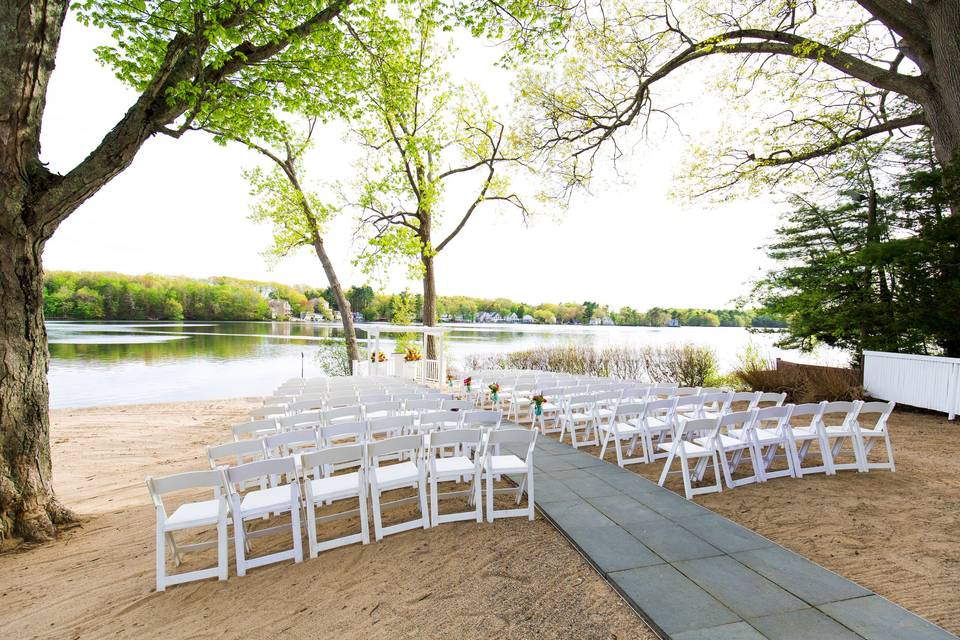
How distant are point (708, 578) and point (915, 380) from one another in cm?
929

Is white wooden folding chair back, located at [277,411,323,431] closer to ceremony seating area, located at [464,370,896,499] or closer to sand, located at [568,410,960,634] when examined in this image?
ceremony seating area, located at [464,370,896,499]

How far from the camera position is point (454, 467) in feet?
13.2

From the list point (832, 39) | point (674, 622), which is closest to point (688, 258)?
point (832, 39)

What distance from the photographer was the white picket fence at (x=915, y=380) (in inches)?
319

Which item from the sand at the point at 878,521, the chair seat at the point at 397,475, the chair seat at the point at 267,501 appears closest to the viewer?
the sand at the point at 878,521

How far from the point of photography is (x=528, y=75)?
13898mm

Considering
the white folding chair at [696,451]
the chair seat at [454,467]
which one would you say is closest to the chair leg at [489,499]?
the chair seat at [454,467]

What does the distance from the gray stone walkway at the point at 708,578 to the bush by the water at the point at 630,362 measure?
40.1ft

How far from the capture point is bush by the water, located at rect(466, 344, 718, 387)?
15.3 meters

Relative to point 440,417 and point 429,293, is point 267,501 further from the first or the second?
point 429,293

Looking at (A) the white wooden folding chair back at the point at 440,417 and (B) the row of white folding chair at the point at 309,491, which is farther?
(A) the white wooden folding chair back at the point at 440,417

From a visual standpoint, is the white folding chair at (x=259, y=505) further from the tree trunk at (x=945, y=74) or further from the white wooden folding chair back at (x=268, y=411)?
the tree trunk at (x=945, y=74)

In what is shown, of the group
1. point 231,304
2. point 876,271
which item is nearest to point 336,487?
point 876,271

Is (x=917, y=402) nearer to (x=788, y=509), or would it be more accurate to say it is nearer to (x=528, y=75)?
(x=788, y=509)
